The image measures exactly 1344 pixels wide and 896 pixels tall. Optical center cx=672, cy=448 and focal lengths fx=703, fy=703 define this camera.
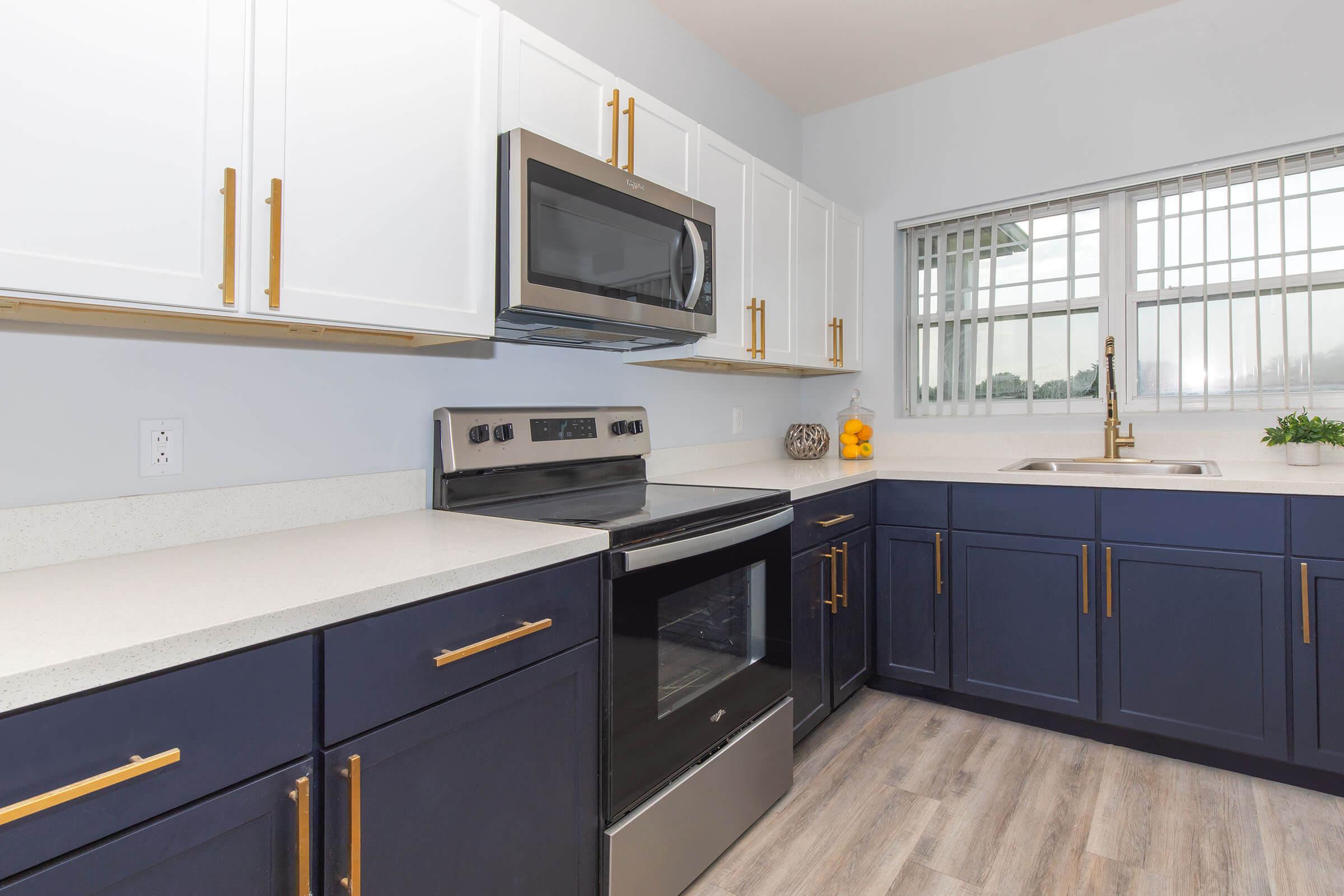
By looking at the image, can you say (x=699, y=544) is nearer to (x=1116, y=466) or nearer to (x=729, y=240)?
(x=729, y=240)

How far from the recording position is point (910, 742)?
7.48ft

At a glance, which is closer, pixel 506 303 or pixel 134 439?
pixel 134 439

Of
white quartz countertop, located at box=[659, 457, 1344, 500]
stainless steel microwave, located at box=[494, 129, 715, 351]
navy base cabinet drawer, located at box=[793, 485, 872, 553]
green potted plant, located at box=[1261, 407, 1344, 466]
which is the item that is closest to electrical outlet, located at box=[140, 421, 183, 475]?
stainless steel microwave, located at box=[494, 129, 715, 351]

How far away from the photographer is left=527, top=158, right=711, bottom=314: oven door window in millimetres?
1543

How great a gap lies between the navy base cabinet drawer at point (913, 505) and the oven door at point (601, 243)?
1004 mm

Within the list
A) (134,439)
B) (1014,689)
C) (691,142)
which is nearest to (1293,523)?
(1014,689)

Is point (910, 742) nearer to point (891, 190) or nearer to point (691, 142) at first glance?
point (691, 142)

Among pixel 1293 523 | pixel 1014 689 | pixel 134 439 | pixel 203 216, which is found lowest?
pixel 1014 689

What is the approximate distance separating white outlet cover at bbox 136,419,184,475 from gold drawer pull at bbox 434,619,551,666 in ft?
2.19

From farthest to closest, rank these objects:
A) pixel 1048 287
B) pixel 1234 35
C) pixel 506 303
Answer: pixel 1048 287
pixel 1234 35
pixel 506 303

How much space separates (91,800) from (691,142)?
6.46 feet

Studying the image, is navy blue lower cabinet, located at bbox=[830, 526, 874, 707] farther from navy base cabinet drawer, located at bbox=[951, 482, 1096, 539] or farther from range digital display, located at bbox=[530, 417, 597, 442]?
range digital display, located at bbox=[530, 417, 597, 442]

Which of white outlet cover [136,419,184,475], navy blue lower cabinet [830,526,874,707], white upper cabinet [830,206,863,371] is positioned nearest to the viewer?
white outlet cover [136,419,184,475]

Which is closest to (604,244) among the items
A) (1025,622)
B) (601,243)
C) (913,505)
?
(601,243)
